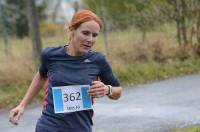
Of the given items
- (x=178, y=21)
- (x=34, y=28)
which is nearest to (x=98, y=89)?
(x=34, y=28)

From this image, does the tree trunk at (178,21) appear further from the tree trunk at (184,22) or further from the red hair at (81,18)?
the red hair at (81,18)

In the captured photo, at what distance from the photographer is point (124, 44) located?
1552cm

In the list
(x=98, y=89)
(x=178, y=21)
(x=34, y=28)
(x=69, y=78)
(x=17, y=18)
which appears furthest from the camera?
(x=17, y=18)

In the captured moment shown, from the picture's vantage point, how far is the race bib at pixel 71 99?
14.8 ft

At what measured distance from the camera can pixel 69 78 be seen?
4.52 m

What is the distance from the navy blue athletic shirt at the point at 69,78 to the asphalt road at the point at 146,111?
3.64 m

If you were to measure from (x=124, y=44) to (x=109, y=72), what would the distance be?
35.8ft

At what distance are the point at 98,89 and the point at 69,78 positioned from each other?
0.30 metres

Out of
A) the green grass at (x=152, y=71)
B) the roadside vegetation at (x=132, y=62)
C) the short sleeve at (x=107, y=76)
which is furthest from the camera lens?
the green grass at (x=152, y=71)

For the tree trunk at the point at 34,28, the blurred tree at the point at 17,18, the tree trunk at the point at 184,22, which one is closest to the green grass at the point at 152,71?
the tree trunk at the point at 184,22

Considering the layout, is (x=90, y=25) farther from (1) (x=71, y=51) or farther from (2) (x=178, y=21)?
(2) (x=178, y=21)

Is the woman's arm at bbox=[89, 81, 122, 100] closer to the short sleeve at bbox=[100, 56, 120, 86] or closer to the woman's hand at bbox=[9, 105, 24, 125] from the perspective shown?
the short sleeve at bbox=[100, 56, 120, 86]

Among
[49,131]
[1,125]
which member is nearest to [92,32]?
[49,131]

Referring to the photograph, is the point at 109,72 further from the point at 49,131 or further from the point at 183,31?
the point at 183,31
